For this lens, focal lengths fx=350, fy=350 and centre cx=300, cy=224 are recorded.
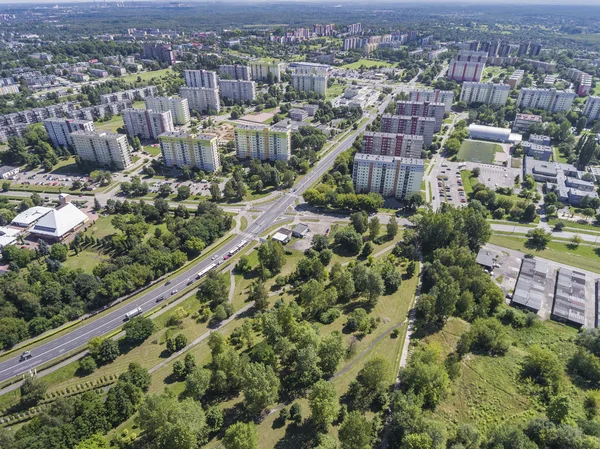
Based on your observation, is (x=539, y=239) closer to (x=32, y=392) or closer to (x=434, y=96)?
(x=434, y=96)

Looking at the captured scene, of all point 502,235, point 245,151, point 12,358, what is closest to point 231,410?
point 12,358

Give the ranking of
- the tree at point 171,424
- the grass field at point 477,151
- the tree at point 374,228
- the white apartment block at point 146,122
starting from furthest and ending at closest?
the white apartment block at point 146,122, the grass field at point 477,151, the tree at point 374,228, the tree at point 171,424

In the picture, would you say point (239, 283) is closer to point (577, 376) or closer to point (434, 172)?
point (577, 376)

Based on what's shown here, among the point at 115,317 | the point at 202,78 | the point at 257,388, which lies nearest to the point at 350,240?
the point at 257,388

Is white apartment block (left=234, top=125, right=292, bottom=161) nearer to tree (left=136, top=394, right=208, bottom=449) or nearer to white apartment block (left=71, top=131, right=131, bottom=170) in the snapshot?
white apartment block (left=71, top=131, right=131, bottom=170)

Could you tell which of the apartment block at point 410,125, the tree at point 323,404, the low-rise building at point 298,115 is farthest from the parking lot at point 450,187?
the tree at point 323,404

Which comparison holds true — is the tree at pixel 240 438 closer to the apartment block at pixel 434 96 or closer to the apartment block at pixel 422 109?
the apartment block at pixel 422 109
